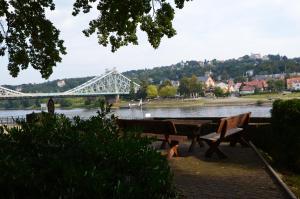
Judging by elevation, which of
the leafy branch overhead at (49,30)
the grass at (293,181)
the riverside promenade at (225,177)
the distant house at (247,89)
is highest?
the leafy branch overhead at (49,30)

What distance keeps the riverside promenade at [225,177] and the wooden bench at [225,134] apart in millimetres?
183

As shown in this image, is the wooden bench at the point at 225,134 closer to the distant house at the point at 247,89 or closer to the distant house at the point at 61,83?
the distant house at the point at 247,89

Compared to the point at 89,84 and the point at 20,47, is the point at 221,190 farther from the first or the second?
the point at 89,84

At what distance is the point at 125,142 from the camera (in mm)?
2445

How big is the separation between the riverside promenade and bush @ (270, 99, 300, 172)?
41 cm

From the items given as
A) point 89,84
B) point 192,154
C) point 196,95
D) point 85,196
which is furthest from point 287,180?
point 196,95

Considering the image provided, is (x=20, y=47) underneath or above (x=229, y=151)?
above

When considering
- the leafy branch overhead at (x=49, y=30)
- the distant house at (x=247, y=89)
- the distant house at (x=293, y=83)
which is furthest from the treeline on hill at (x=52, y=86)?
the leafy branch overhead at (x=49, y=30)

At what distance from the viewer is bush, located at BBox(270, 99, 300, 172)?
6453 millimetres

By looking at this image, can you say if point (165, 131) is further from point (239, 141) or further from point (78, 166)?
point (78, 166)

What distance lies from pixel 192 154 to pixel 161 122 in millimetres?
942

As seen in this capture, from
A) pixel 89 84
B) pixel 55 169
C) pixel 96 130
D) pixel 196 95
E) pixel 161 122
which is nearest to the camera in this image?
pixel 55 169

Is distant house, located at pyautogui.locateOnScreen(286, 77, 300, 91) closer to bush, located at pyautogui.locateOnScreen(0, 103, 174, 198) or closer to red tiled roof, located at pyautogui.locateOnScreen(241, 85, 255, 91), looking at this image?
red tiled roof, located at pyautogui.locateOnScreen(241, 85, 255, 91)

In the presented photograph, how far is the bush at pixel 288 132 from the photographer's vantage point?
6453 mm
